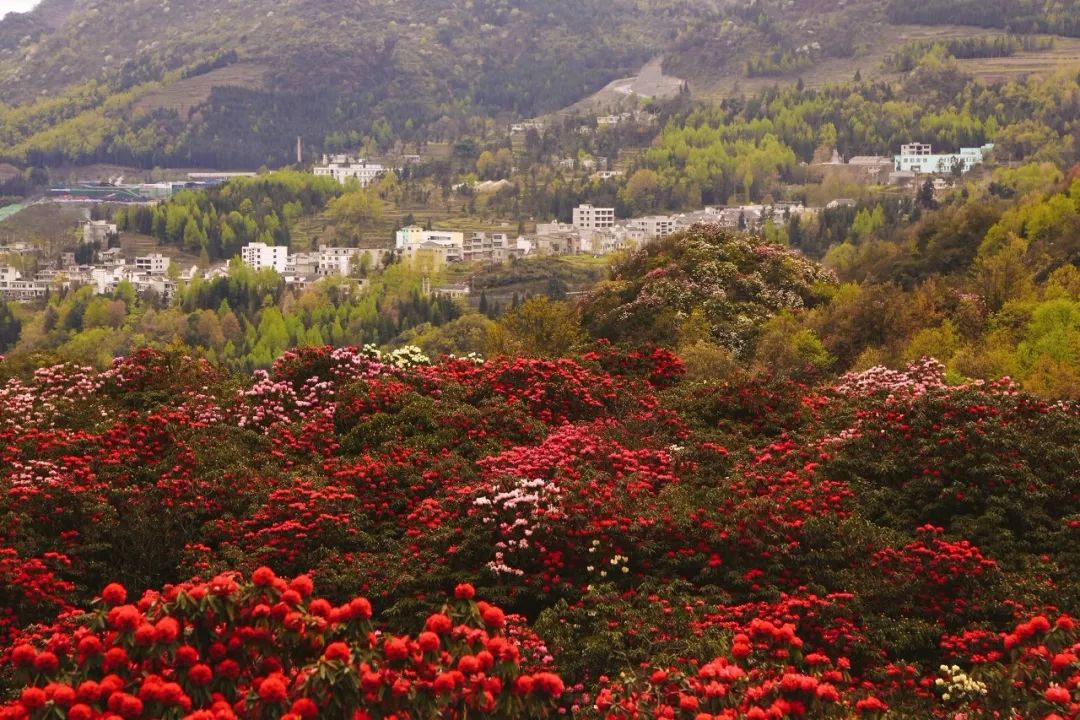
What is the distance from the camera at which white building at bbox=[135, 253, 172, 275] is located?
397 ft

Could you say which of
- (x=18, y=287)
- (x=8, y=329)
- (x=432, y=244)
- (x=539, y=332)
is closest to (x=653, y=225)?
(x=432, y=244)

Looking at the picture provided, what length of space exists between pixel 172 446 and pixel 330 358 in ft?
13.3

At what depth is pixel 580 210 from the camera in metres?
134

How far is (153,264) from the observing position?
121938 mm

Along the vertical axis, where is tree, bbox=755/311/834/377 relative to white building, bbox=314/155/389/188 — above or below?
below

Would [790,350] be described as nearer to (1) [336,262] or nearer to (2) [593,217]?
(1) [336,262]

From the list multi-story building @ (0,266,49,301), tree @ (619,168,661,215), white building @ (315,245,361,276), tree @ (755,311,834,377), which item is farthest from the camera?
tree @ (619,168,661,215)

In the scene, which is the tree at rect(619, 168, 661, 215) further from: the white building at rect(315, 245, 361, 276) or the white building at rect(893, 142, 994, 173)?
the white building at rect(315, 245, 361, 276)

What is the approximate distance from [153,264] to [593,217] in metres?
43.0

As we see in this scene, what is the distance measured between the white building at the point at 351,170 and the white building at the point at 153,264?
138 ft

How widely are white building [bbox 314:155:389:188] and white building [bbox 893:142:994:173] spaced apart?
65203 millimetres

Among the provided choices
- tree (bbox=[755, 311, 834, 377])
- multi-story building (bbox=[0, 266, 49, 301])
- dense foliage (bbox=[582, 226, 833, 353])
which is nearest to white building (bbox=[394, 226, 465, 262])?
multi-story building (bbox=[0, 266, 49, 301])

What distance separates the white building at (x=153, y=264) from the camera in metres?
121

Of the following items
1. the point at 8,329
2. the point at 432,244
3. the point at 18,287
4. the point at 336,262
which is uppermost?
the point at 432,244
